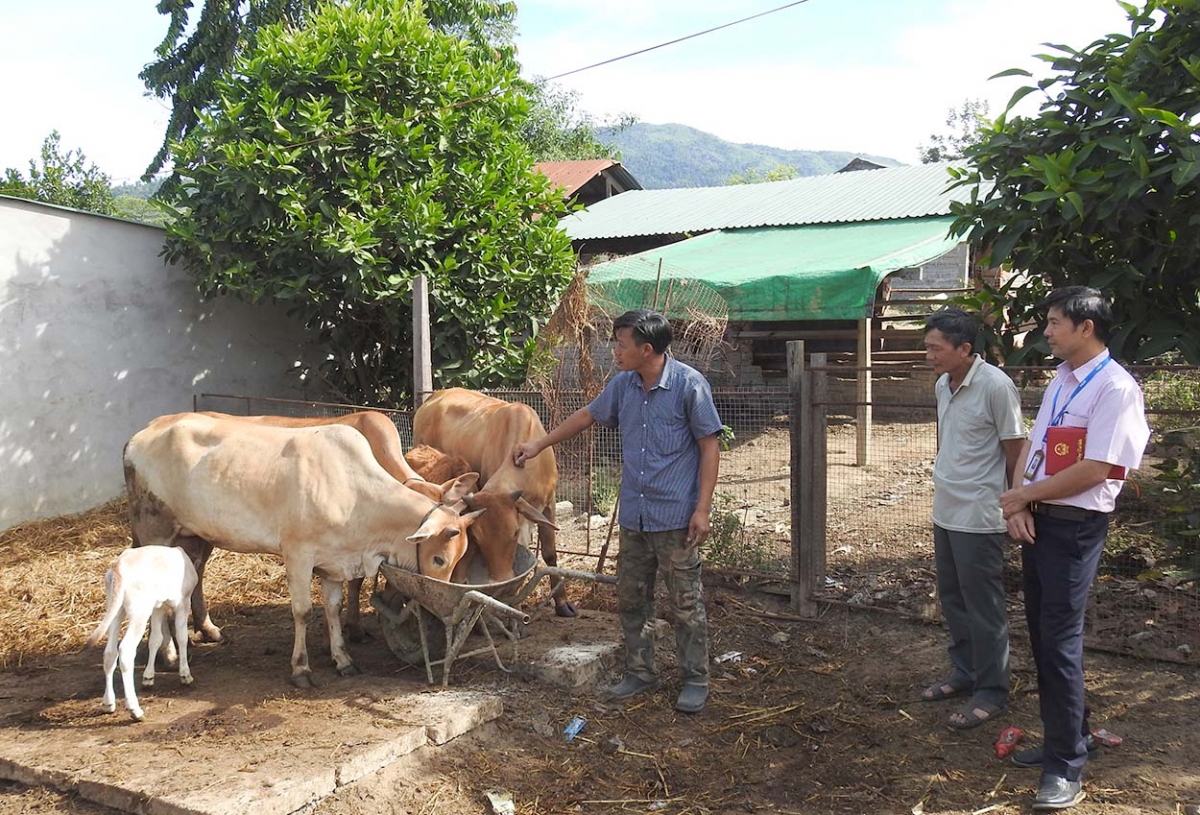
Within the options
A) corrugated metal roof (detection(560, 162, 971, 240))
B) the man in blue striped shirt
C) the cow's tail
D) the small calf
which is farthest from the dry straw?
corrugated metal roof (detection(560, 162, 971, 240))

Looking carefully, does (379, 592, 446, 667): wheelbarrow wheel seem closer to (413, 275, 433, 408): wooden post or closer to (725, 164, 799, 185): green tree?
(413, 275, 433, 408): wooden post

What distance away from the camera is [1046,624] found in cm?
370

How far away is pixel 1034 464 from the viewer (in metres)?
3.79

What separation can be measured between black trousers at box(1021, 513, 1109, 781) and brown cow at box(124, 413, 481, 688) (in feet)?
8.75

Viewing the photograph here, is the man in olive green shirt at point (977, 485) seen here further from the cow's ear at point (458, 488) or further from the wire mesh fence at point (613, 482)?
the cow's ear at point (458, 488)

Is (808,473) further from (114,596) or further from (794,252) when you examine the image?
(794,252)

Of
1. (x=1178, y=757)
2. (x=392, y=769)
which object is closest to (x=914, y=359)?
→ (x=1178, y=757)

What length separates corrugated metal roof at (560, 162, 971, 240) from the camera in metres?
15.7

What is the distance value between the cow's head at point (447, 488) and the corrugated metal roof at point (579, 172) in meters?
15.1

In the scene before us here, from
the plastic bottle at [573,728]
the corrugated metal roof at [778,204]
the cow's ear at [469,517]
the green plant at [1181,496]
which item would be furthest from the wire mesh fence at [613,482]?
the corrugated metal roof at [778,204]

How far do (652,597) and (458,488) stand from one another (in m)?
1.17

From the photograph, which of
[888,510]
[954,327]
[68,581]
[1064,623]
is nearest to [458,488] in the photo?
[954,327]

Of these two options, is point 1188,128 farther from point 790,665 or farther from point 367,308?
point 367,308

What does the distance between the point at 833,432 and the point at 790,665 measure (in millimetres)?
6760
